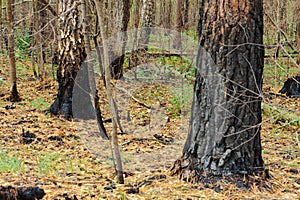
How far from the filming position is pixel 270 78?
37.8ft

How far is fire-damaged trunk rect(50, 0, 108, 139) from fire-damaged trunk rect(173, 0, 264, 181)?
357cm

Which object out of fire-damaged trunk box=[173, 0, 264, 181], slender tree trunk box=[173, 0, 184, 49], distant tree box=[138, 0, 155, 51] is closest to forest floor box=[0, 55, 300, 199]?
fire-damaged trunk box=[173, 0, 264, 181]

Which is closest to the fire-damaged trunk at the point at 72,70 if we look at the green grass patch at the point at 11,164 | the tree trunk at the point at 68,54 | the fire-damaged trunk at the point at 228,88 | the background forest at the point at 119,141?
the tree trunk at the point at 68,54

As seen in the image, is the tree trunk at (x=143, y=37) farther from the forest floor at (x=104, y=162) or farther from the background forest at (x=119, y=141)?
the forest floor at (x=104, y=162)

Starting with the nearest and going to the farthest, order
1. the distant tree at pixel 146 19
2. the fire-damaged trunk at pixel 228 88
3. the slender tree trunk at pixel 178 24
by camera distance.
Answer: the fire-damaged trunk at pixel 228 88 < the distant tree at pixel 146 19 < the slender tree trunk at pixel 178 24

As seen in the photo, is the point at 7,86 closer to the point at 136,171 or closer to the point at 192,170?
the point at 136,171

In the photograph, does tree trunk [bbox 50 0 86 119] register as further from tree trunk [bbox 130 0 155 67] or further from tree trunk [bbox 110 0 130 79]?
tree trunk [bbox 130 0 155 67]

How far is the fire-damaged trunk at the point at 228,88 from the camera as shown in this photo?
11.0 feet

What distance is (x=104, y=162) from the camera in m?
4.85

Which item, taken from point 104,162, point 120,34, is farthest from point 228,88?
point 120,34

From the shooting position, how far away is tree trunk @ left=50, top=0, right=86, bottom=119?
6594 millimetres

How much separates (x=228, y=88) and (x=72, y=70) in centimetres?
413

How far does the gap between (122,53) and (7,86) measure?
3.67m

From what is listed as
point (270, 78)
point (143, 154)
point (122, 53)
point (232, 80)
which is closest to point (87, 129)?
point (143, 154)
